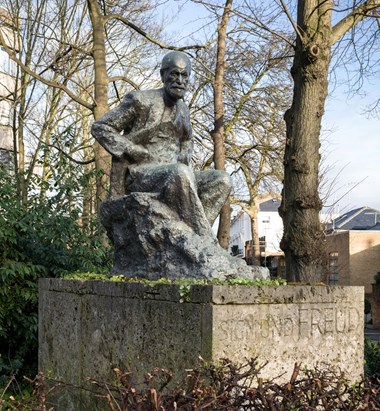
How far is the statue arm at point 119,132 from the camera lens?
22.7 ft

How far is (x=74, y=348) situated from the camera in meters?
6.64

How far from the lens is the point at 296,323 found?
538cm

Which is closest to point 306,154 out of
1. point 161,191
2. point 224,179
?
point 224,179

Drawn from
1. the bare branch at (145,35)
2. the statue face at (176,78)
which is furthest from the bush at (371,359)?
the bare branch at (145,35)

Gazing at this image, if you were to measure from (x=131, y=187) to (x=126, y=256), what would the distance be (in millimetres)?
687

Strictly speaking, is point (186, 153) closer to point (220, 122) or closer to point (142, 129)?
point (142, 129)

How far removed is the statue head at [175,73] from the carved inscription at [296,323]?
2609 mm

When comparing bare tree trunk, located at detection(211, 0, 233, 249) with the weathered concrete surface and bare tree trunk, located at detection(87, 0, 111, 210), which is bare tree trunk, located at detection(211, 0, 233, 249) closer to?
bare tree trunk, located at detection(87, 0, 111, 210)

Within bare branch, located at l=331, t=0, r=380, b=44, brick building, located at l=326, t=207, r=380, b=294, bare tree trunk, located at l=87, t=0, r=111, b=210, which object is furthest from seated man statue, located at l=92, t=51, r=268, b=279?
brick building, located at l=326, t=207, r=380, b=294

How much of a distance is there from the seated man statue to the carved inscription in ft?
2.31

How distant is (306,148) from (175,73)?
3.86 metres

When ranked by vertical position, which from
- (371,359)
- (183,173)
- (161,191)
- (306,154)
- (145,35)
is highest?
(145,35)

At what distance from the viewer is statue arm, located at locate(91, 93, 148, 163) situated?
693 cm

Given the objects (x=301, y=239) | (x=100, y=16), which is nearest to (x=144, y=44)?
(x=100, y=16)
